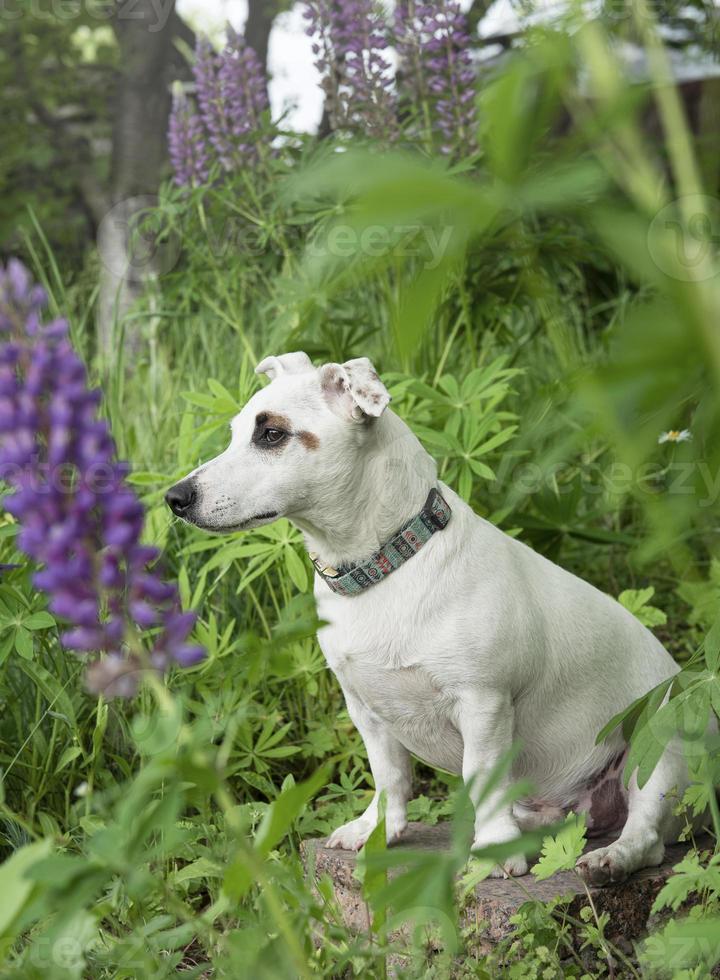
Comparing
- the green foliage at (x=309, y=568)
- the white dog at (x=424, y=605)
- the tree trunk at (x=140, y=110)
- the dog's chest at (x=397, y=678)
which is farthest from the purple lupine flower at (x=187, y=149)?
the tree trunk at (x=140, y=110)

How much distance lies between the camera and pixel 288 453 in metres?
2.15

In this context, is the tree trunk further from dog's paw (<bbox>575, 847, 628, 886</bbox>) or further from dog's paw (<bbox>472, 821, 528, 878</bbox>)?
dog's paw (<bbox>575, 847, 628, 886</bbox>)

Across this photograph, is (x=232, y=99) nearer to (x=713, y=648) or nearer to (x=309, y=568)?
(x=309, y=568)

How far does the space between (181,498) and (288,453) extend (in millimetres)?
244

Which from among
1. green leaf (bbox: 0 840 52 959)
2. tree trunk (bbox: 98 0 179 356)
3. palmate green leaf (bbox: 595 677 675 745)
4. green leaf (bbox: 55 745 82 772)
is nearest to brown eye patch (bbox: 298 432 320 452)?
palmate green leaf (bbox: 595 677 675 745)

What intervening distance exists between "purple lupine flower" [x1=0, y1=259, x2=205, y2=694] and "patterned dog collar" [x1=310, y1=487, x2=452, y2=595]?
1.06 metres

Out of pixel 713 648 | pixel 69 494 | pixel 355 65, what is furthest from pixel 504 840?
pixel 355 65

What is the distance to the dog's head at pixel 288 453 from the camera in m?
2.08

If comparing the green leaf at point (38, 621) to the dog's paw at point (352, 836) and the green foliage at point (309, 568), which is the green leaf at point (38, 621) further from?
the dog's paw at point (352, 836)

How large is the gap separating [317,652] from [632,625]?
111cm

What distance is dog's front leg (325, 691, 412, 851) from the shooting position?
93.9 inches

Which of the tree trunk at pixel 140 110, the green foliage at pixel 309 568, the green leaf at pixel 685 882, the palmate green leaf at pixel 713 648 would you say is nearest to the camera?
the green foliage at pixel 309 568

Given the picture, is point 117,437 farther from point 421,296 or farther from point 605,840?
point 421,296

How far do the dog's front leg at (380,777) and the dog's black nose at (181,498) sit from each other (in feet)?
2.01
